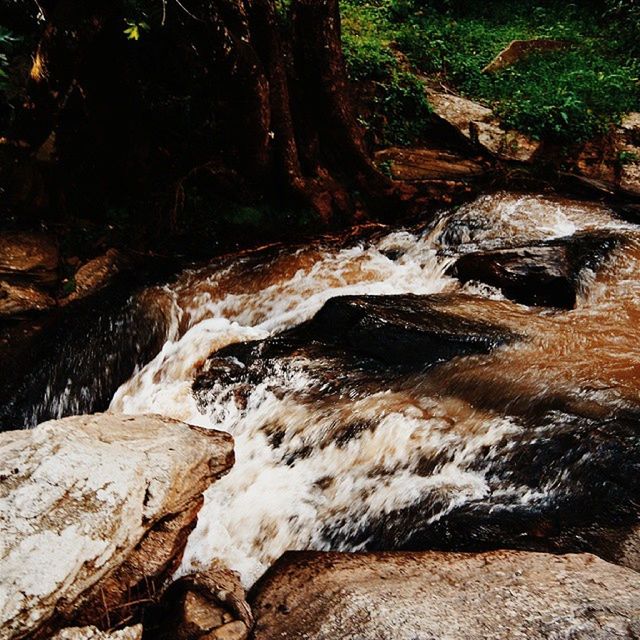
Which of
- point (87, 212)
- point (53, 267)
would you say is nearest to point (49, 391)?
point (53, 267)

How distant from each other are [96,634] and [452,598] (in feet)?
5.49

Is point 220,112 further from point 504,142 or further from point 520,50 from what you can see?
point 520,50

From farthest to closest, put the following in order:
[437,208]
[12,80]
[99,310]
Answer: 1. [437,208]
2. [99,310]
3. [12,80]

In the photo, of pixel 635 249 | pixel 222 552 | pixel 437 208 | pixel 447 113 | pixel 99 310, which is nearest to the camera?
pixel 222 552

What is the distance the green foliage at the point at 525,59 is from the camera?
27.4ft

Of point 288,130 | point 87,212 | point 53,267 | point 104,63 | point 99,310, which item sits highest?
point 104,63

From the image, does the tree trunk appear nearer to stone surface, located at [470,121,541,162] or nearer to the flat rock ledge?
stone surface, located at [470,121,541,162]

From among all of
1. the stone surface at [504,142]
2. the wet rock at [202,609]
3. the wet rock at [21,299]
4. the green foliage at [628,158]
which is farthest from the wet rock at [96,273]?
the green foliage at [628,158]

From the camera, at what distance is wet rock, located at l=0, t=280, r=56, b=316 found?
4.96m

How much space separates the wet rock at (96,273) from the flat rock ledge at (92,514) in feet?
9.32

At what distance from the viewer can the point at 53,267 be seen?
5.40 meters

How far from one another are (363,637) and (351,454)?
1533 mm

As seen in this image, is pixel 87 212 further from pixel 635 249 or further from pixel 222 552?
pixel 635 249

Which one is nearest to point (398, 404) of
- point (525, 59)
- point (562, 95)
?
point (562, 95)
